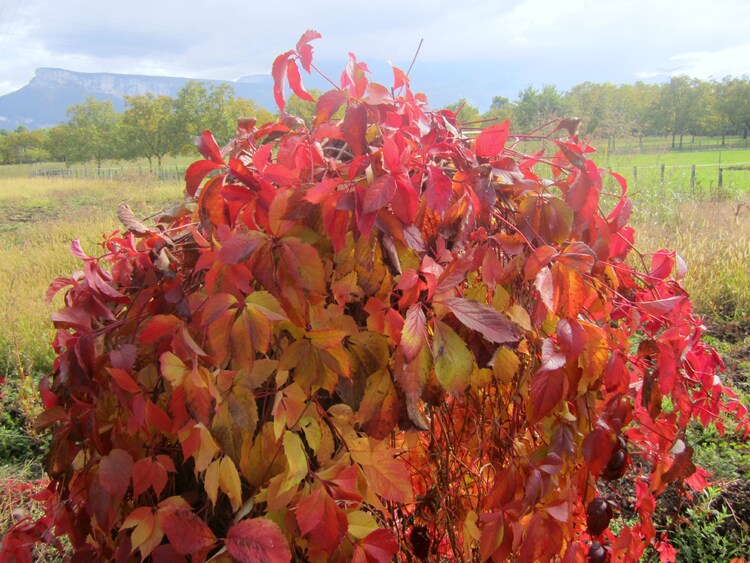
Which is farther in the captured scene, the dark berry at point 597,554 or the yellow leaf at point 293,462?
the dark berry at point 597,554

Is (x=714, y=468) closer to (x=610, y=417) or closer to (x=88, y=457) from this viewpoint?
(x=610, y=417)

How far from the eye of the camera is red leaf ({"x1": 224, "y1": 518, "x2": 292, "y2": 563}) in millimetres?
573

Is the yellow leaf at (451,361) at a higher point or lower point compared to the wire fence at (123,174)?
lower

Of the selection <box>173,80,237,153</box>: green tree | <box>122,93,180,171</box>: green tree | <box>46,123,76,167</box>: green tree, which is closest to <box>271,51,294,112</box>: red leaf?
<box>173,80,237,153</box>: green tree

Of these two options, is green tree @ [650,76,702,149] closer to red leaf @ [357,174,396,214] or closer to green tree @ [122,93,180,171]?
green tree @ [122,93,180,171]

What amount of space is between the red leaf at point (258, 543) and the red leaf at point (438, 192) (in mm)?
403

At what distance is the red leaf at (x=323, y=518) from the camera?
57 cm

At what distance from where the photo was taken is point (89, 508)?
72 centimetres

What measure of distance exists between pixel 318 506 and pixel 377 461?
0.10m

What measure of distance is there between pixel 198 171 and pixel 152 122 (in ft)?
147

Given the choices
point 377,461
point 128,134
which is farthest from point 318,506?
point 128,134

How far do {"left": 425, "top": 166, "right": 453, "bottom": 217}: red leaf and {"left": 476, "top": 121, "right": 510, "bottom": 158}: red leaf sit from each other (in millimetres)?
115

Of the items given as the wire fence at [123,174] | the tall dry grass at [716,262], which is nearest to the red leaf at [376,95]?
the tall dry grass at [716,262]

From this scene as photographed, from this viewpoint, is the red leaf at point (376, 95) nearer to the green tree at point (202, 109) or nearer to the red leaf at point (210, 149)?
the red leaf at point (210, 149)
